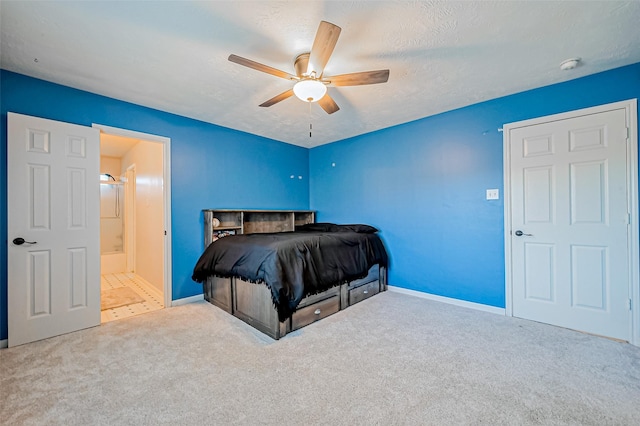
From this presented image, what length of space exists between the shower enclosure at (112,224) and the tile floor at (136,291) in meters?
0.28

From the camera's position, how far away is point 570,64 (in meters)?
2.29

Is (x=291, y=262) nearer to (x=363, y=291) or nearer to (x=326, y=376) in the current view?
(x=326, y=376)

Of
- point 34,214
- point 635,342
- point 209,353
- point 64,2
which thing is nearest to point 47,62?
point 64,2

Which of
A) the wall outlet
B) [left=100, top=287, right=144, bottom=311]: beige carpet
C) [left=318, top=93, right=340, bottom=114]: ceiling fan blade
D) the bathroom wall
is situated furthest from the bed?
the wall outlet

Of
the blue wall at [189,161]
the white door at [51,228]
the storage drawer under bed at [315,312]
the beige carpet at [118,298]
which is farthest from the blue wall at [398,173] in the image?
the storage drawer under bed at [315,312]

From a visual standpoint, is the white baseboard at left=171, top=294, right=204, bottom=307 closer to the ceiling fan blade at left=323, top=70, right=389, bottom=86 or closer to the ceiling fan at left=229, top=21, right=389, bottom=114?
the ceiling fan at left=229, top=21, right=389, bottom=114

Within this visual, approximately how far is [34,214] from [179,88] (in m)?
1.78

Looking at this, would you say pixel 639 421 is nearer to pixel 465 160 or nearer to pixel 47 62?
pixel 465 160

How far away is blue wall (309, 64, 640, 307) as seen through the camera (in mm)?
2781

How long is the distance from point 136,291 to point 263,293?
8.92ft

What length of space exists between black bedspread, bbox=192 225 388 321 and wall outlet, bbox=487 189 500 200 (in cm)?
153

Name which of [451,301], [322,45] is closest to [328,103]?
[322,45]

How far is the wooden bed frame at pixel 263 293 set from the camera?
2588mm

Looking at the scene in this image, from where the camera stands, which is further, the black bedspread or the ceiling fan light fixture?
the black bedspread
